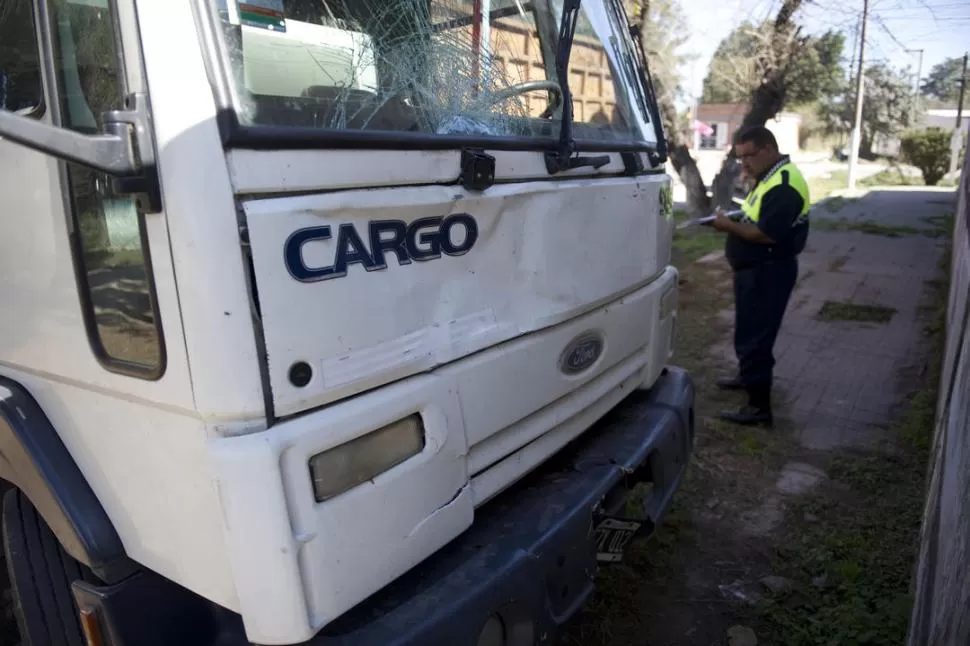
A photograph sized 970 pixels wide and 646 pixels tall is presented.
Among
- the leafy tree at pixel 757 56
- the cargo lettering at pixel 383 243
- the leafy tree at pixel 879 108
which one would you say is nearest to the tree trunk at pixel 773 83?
the leafy tree at pixel 757 56

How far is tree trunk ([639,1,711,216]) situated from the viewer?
35.5 ft

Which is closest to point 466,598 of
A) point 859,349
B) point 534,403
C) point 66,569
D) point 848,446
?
point 534,403

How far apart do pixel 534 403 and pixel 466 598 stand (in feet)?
2.04

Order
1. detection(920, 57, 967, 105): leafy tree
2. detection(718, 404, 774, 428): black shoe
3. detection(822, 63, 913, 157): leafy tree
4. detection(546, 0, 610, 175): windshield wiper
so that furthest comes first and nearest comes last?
detection(920, 57, 967, 105): leafy tree, detection(822, 63, 913, 157): leafy tree, detection(718, 404, 774, 428): black shoe, detection(546, 0, 610, 175): windshield wiper

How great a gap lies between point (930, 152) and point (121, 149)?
26.5m

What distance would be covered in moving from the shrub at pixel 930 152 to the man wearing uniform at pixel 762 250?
2276 centimetres

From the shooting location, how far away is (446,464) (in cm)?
180

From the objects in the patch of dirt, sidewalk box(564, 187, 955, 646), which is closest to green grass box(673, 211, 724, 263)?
sidewalk box(564, 187, 955, 646)

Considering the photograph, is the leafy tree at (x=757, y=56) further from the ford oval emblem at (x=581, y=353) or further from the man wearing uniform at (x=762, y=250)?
the ford oval emblem at (x=581, y=353)

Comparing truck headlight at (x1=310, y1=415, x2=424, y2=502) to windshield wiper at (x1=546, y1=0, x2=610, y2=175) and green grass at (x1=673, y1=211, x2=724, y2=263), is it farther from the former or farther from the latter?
green grass at (x1=673, y1=211, x2=724, y2=263)

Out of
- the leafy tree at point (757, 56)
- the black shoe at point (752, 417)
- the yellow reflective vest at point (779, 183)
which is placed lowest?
the black shoe at point (752, 417)

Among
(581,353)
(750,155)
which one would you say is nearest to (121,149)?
(581,353)

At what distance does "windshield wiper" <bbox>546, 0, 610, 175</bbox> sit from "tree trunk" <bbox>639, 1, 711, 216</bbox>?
28.7ft

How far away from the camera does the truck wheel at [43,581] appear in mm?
1871
